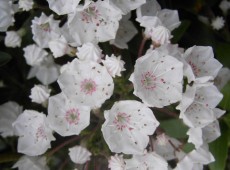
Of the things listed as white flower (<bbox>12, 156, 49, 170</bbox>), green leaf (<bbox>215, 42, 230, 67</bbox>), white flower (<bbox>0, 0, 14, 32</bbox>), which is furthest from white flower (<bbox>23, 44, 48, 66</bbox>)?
green leaf (<bbox>215, 42, 230, 67</bbox>)

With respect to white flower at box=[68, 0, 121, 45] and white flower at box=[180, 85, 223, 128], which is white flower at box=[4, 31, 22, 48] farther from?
white flower at box=[180, 85, 223, 128]

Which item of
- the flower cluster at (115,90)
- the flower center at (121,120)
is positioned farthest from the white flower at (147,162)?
the flower center at (121,120)

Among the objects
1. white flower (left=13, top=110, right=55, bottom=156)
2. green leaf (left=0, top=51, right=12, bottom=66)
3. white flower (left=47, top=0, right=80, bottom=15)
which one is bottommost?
white flower (left=13, top=110, right=55, bottom=156)

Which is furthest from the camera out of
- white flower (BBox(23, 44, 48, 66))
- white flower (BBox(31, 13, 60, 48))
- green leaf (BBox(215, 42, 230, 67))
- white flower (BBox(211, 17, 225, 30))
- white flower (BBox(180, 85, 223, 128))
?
white flower (BBox(211, 17, 225, 30))

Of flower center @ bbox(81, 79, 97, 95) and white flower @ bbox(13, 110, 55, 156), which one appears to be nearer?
flower center @ bbox(81, 79, 97, 95)

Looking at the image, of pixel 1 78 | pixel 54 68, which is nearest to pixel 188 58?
pixel 54 68

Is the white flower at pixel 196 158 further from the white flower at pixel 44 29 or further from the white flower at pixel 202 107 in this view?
the white flower at pixel 44 29
